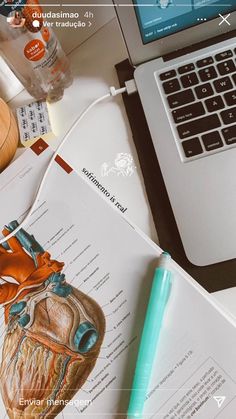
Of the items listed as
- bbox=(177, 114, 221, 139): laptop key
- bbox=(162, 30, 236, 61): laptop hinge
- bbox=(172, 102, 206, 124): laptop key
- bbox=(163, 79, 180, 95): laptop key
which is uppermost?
bbox=(162, 30, 236, 61): laptop hinge

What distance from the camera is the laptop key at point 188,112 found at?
0.48m

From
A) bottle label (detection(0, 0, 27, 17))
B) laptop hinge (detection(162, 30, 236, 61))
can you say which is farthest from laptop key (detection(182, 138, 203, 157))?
bottle label (detection(0, 0, 27, 17))

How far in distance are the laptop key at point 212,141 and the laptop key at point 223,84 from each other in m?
0.05

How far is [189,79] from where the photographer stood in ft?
1.61

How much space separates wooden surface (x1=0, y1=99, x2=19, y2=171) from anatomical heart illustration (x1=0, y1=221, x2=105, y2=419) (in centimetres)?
12

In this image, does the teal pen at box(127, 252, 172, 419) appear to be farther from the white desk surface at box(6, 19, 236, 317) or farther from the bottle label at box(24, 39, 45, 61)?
the bottle label at box(24, 39, 45, 61)

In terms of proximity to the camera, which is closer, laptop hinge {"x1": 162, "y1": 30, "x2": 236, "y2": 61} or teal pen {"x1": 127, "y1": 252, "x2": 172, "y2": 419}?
teal pen {"x1": 127, "y1": 252, "x2": 172, "y2": 419}

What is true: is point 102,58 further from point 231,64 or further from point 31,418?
point 31,418

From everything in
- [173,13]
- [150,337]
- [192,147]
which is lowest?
[150,337]

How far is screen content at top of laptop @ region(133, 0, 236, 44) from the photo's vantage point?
18.7 inches

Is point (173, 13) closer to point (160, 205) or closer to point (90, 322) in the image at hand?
point (160, 205)

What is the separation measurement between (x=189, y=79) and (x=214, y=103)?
39 mm


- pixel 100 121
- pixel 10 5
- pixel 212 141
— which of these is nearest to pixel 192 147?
pixel 212 141

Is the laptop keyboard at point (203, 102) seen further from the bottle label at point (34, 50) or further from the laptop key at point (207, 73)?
the bottle label at point (34, 50)
